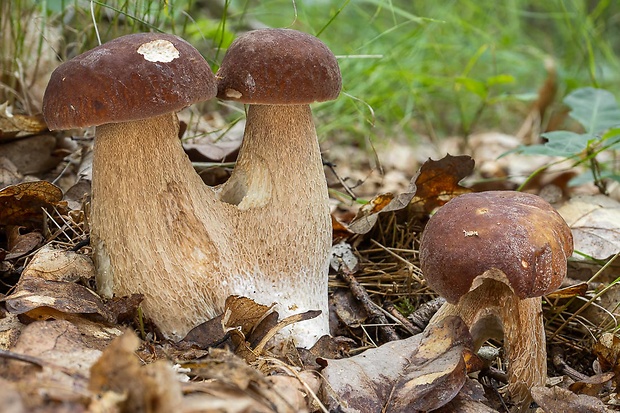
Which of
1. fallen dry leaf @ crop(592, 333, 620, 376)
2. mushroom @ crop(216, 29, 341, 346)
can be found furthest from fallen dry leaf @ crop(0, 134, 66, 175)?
fallen dry leaf @ crop(592, 333, 620, 376)

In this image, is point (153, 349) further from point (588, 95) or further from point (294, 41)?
point (588, 95)

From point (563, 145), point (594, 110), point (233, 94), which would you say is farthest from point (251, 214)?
point (594, 110)

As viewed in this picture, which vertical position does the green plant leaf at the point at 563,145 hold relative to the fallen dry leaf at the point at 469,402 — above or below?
above

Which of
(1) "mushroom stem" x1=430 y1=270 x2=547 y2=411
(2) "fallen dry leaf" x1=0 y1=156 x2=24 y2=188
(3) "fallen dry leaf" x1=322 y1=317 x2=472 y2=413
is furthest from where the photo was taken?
(2) "fallen dry leaf" x1=0 y1=156 x2=24 y2=188

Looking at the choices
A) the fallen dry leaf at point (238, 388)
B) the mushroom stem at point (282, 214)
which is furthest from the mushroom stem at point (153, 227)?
the fallen dry leaf at point (238, 388)

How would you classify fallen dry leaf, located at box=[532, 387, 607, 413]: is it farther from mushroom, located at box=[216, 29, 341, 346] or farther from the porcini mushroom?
the porcini mushroom

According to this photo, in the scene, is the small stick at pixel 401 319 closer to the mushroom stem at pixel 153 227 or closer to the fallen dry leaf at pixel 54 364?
the mushroom stem at pixel 153 227

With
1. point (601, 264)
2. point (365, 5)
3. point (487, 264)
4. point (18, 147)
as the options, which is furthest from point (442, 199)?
point (365, 5)

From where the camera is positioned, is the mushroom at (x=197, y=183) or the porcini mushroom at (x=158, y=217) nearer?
the mushroom at (x=197, y=183)
